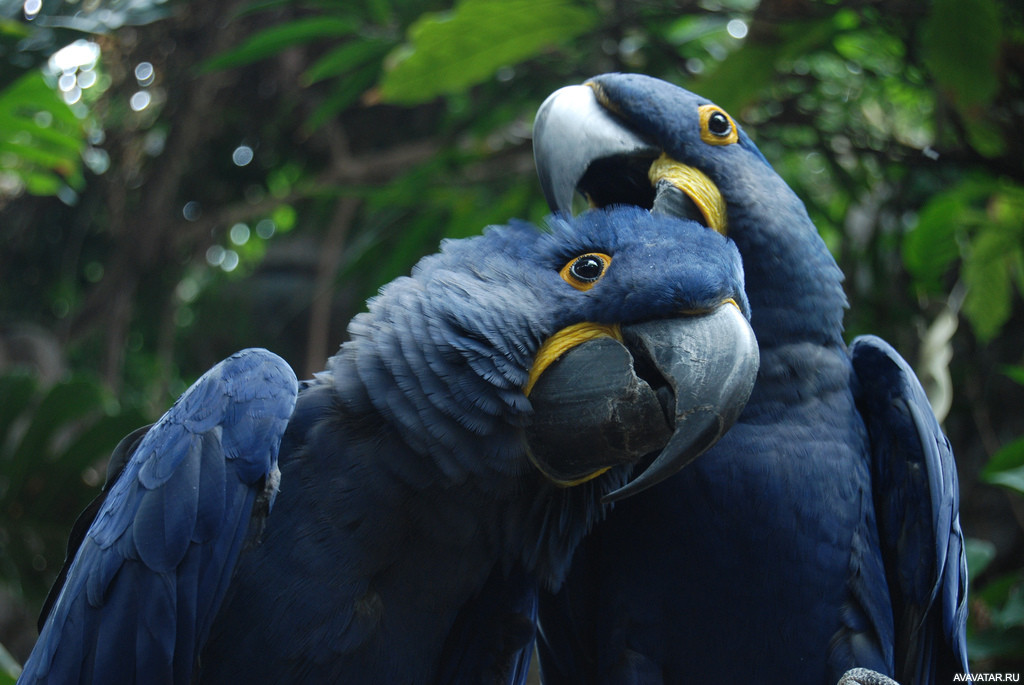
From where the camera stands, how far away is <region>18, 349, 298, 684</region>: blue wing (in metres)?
1.33

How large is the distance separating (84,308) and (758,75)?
12.3ft

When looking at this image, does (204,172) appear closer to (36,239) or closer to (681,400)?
(36,239)

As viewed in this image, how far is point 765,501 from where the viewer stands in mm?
1579

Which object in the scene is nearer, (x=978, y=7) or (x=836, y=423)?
(x=836, y=423)

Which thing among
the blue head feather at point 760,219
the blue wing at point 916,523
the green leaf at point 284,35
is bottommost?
the blue wing at point 916,523

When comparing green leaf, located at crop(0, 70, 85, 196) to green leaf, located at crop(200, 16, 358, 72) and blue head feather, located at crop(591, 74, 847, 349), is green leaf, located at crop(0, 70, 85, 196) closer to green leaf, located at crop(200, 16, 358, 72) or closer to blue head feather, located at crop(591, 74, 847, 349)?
green leaf, located at crop(200, 16, 358, 72)

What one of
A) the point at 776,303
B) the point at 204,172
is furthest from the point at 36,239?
the point at 776,303

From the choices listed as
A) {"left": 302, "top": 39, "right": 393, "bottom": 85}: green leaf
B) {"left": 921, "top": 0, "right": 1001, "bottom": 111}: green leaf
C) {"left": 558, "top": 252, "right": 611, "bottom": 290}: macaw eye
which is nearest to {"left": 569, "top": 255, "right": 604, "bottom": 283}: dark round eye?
{"left": 558, "top": 252, "right": 611, "bottom": 290}: macaw eye

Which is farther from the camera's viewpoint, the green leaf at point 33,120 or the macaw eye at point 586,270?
the green leaf at point 33,120

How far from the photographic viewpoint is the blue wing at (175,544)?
52.2 inches

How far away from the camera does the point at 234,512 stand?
1.35 m

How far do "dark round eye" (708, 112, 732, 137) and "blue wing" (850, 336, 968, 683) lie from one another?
55 centimetres

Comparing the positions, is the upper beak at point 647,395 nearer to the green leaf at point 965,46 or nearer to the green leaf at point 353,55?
the green leaf at point 965,46

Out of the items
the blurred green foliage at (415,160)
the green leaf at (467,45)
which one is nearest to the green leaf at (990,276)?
the blurred green foliage at (415,160)
